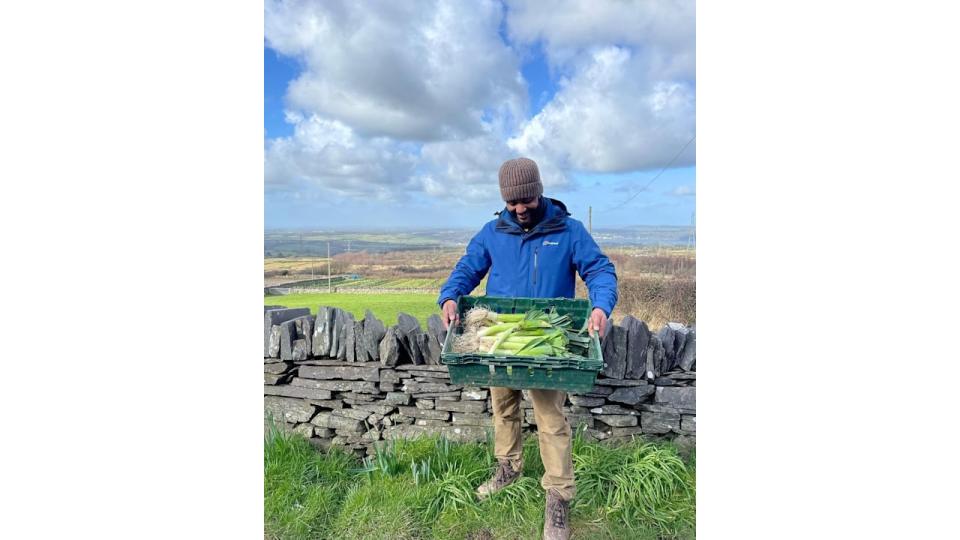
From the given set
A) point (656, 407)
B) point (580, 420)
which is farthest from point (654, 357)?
point (580, 420)

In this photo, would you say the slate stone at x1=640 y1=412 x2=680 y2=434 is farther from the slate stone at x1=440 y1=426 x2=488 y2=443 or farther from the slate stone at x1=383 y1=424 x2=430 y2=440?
the slate stone at x1=383 y1=424 x2=430 y2=440

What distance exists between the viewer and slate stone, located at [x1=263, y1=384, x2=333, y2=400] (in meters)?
3.82

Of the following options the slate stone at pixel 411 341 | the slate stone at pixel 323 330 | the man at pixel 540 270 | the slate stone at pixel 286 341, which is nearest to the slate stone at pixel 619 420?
the man at pixel 540 270

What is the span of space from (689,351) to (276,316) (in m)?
3.24

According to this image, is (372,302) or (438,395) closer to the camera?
(438,395)

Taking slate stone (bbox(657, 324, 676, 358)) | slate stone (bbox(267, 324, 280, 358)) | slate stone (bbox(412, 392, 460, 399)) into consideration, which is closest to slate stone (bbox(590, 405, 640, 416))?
slate stone (bbox(657, 324, 676, 358))

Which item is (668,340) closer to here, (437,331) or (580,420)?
(580,420)

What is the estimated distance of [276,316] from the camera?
156 inches

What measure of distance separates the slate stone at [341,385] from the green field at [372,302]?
0.66 metres

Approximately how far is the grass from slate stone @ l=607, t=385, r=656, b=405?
315mm

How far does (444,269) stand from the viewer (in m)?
4.37

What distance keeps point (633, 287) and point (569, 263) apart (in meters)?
2.79

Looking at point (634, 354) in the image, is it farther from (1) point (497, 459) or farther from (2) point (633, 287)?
(2) point (633, 287)

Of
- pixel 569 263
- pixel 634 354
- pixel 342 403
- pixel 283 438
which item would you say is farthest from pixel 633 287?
pixel 283 438
